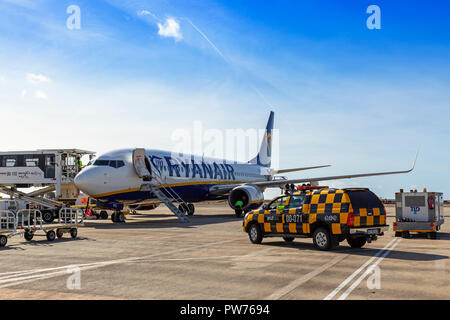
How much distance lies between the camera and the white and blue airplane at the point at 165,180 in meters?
25.7

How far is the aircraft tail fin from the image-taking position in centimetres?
4688

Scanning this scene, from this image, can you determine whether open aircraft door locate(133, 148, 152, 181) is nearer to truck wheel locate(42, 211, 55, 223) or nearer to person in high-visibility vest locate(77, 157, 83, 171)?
person in high-visibility vest locate(77, 157, 83, 171)

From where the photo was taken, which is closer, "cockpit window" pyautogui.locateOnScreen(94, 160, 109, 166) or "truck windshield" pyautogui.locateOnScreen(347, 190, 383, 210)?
"truck windshield" pyautogui.locateOnScreen(347, 190, 383, 210)

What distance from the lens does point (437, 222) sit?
57.2 ft

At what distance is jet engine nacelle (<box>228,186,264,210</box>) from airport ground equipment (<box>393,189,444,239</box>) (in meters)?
13.6

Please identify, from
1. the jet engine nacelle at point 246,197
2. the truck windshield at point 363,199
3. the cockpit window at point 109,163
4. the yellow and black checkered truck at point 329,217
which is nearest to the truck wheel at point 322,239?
the yellow and black checkered truck at point 329,217

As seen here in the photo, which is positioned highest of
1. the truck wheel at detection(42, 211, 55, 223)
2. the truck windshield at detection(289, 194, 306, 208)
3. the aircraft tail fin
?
the aircraft tail fin

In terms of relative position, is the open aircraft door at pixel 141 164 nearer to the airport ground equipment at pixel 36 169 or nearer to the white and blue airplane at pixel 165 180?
the white and blue airplane at pixel 165 180

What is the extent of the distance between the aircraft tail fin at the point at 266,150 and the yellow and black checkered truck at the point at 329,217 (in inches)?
1257

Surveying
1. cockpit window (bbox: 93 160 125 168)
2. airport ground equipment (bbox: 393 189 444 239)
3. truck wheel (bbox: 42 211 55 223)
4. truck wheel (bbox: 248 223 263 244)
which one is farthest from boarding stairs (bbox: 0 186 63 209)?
airport ground equipment (bbox: 393 189 444 239)

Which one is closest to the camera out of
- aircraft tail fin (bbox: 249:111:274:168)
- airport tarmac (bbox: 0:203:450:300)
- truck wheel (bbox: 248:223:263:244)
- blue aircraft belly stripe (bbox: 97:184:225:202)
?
airport tarmac (bbox: 0:203:450:300)

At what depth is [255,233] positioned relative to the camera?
1539 centimetres

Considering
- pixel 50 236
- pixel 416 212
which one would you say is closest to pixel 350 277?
pixel 416 212

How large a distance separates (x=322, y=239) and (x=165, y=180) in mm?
17005
